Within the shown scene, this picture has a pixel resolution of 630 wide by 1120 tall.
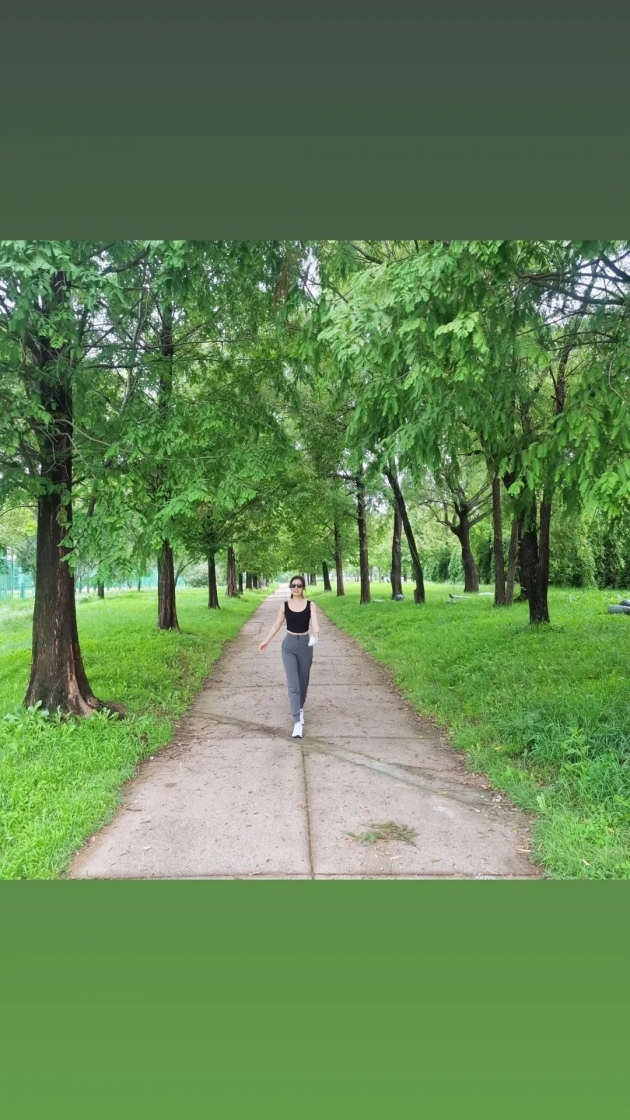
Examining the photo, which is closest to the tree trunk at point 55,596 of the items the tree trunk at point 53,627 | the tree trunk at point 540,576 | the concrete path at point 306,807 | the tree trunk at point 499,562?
the tree trunk at point 53,627

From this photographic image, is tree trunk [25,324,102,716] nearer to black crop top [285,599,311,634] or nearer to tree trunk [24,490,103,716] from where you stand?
tree trunk [24,490,103,716]

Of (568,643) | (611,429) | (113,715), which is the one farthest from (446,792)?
(568,643)

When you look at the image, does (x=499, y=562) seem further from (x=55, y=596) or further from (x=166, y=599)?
(x=55, y=596)

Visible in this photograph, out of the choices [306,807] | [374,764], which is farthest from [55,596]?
[374,764]

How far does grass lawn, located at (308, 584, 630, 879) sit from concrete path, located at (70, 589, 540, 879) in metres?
0.26

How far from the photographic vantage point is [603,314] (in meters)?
5.27

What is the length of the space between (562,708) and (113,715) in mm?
4626

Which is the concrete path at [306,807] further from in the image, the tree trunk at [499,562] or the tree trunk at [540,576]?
the tree trunk at [499,562]

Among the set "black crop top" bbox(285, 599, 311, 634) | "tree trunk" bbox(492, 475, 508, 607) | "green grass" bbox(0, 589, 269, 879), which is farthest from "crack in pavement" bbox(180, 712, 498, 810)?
"tree trunk" bbox(492, 475, 508, 607)

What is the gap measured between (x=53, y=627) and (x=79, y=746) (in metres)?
1.50

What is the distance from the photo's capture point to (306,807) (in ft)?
14.5

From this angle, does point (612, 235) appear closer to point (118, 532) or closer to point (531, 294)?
point (531, 294)

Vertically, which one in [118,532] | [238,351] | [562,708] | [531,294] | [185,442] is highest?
[238,351]

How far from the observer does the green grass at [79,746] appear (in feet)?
12.5
